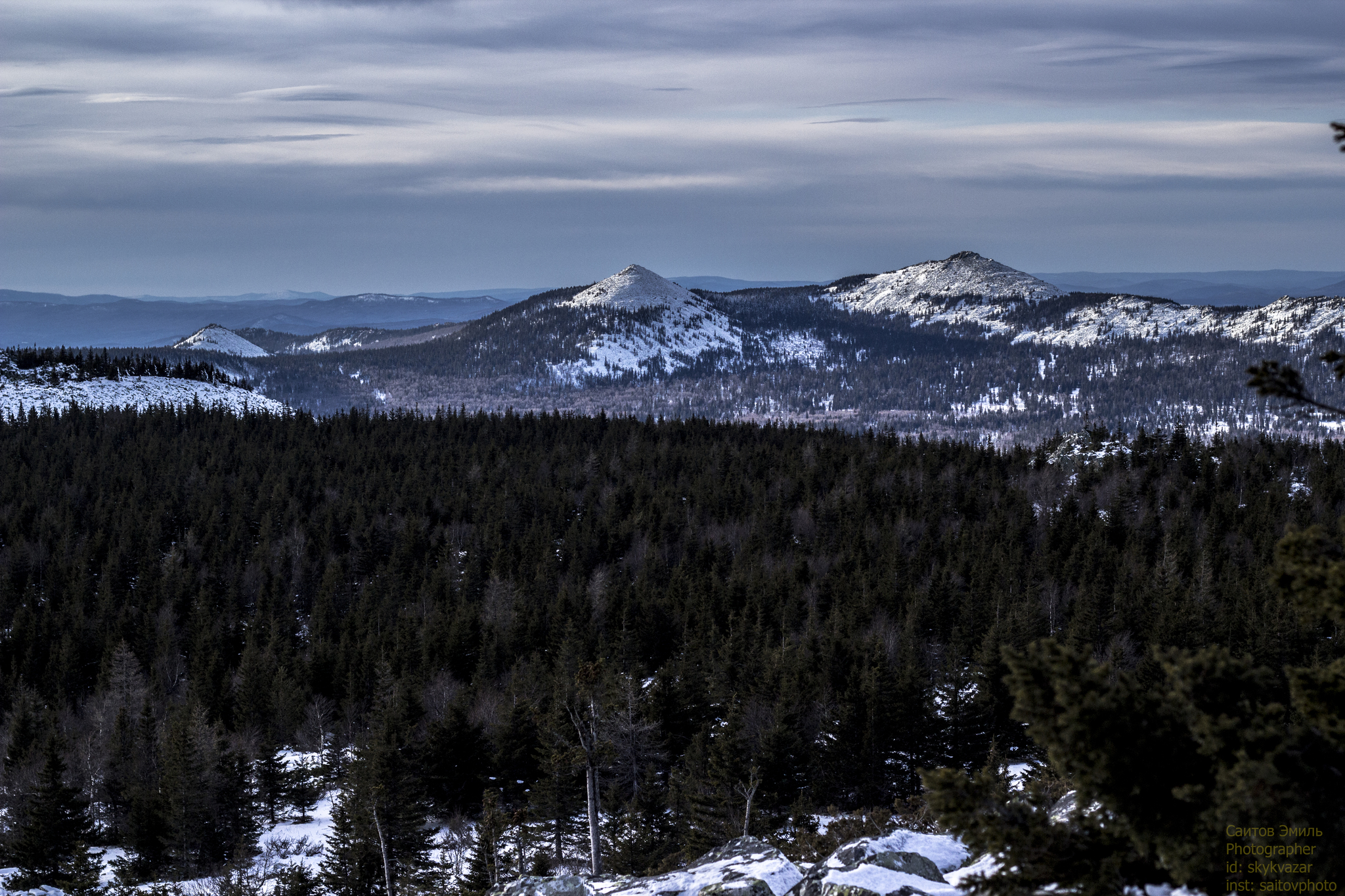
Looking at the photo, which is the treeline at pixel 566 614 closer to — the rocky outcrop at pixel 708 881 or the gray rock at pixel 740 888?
the rocky outcrop at pixel 708 881

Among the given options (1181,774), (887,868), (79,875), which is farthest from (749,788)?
(1181,774)

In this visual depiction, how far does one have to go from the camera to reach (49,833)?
52656 mm

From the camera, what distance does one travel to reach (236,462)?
176 m

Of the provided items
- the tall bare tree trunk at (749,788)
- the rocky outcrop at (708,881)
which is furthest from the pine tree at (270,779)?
the rocky outcrop at (708,881)

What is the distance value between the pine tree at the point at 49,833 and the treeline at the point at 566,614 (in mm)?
3612

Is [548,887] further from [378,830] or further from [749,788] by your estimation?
[378,830]

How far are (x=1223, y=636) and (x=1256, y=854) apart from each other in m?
85.5

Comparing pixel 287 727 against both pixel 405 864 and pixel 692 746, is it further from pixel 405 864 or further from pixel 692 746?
pixel 692 746

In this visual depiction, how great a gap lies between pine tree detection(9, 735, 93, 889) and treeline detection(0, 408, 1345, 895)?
361cm

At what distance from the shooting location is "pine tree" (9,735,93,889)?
52.2m

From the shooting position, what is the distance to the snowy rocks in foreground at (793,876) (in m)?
22.7

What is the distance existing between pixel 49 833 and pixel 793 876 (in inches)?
1805

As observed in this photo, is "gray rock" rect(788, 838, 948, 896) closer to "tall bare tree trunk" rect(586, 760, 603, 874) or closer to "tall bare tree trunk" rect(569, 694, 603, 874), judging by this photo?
"tall bare tree trunk" rect(586, 760, 603, 874)

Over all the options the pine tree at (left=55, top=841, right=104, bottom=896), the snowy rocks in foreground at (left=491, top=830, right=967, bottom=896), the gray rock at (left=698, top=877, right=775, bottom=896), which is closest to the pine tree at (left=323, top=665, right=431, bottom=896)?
the pine tree at (left=55, top=841, right=104, bottom=896)
